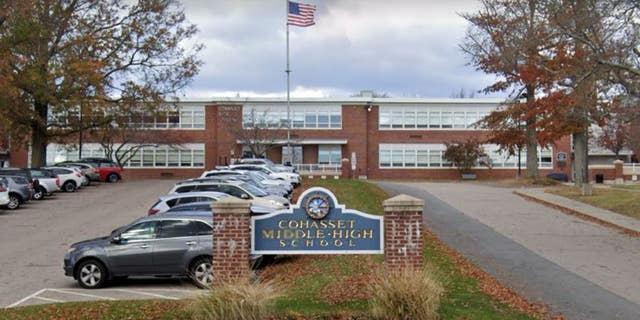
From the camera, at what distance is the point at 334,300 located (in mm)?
10188

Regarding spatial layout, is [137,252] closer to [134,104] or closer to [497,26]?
[497,26]

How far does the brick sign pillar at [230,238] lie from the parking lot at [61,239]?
77 centimetres

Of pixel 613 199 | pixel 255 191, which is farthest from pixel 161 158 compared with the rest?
pixel 613 199

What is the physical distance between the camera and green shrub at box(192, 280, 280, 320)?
883cm

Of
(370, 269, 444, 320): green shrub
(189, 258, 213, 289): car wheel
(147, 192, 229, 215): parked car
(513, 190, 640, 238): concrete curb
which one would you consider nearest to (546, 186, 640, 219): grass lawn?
(513, 190, 640, 238): concrete curb

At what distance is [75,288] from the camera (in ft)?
45.7

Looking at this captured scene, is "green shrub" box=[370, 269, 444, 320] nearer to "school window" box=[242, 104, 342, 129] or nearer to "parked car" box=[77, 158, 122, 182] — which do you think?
"parked car" box=[77, 158, 122, 182]

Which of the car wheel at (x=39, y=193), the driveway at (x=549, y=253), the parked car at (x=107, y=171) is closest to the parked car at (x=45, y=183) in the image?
the car wheel at (x=39, y=193)

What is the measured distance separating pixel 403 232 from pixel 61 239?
13.8 metres

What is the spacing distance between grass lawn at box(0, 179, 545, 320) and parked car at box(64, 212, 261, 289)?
1497 millimetres

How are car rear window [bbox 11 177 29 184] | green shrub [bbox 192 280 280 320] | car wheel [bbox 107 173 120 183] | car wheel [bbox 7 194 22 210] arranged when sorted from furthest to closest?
car wheel [bbox 107 173 120 183]
car rear window [bbox 11 177 29 184]
car wheel [bbox 7 194 22 210]
green shrub [bbox 192 280 280 320]

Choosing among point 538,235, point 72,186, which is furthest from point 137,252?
point 72,186

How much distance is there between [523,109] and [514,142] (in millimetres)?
3869

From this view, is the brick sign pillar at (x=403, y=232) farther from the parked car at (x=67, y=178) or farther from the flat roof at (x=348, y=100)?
the flat roof at (x=348, y=100)
